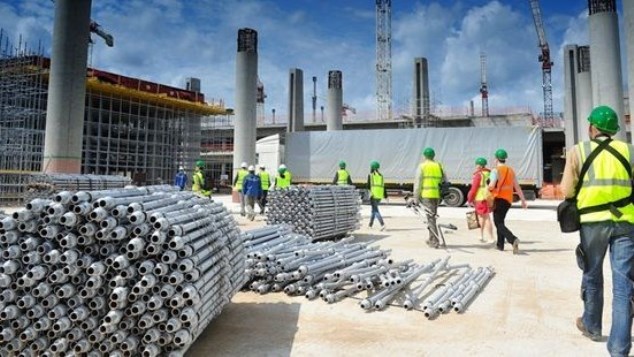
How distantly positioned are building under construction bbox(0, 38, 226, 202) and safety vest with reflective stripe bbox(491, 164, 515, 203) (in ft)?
61.8

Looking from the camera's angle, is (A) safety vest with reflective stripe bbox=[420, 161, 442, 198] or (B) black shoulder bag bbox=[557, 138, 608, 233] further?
(A) safety vest with reflective stripe bbox=[420, 161, 442, 198]

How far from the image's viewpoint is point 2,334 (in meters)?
2.90

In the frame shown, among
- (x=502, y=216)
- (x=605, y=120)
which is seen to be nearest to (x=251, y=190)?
(x=502, y=216)

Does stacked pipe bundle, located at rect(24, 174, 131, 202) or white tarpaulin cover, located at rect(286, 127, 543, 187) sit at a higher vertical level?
white tarpaulin cover, located at rect(286, 127, 543, 187)

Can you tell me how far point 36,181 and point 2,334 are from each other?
13000mm

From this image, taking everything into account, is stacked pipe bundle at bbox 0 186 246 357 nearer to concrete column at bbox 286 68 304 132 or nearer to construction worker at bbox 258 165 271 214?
construction worker at bbox 258 165 271 214

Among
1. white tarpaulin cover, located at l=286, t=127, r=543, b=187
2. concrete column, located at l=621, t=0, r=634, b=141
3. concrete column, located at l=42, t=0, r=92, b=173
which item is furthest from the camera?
white tarpaulin cover, located at l=286, t=127, r=543, b=187

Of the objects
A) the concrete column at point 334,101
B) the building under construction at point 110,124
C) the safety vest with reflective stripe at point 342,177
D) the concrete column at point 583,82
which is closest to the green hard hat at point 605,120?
the safety vest with reflective stripe at point 342,177

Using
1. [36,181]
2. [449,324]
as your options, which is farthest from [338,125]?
[449,324]

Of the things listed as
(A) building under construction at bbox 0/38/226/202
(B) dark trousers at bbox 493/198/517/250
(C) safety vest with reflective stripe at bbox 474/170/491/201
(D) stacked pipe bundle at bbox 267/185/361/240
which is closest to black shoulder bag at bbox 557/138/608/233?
(B) dark trousers at bbox 493/198/517/250

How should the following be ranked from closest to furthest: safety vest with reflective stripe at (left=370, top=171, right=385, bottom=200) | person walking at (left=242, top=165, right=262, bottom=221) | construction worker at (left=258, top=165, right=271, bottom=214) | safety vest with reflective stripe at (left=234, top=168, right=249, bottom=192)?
safety vest with reflective stripe at (left=370, top=171, right=385, bottom=200), person walking at (left=242, top=165, right=262, bottom=221), safety vest with reflective stripe at (left=234, top=168, right=249, bottom=192), construction worker at (left=258, top=165, right=271, bottom=214)

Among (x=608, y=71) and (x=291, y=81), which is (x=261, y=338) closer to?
(x=608, y=71)

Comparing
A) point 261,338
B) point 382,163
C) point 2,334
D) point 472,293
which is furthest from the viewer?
point 382,163

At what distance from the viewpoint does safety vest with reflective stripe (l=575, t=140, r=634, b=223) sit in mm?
3221
